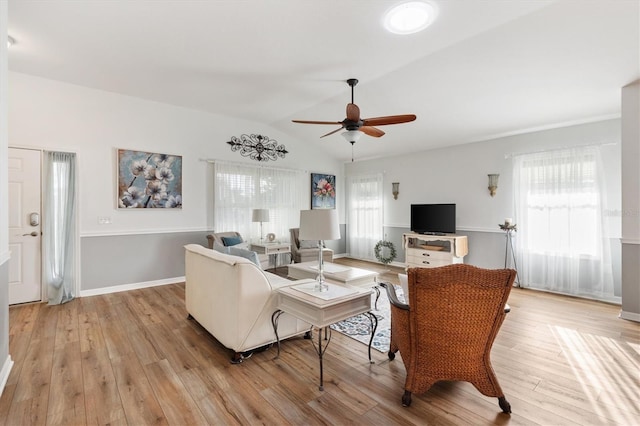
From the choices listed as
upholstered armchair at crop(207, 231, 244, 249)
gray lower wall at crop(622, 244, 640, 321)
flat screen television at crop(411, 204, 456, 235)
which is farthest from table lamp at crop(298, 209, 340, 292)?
flat screen television at crop(411, 204, 456, 235)

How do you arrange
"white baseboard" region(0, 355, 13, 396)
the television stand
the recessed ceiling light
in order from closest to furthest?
"white baseboard" region(0, 355, 13, 396) → the recessed ceiling light → the television stand

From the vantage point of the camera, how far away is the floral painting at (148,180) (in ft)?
15.2

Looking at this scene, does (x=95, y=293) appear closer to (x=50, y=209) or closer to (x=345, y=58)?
(x=50, y=209)

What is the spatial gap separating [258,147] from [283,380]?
15.8 feet

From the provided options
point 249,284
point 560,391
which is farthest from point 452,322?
point 249,284

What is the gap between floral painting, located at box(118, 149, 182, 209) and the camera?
15.2 feet

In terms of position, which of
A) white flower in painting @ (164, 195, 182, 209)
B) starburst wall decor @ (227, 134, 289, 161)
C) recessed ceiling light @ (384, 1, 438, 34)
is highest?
recessed ceiling light @ (384, 1, 438, 34)

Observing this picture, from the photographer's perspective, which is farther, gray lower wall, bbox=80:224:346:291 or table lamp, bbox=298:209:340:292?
gray lower wall, bbox=80:224:346:291

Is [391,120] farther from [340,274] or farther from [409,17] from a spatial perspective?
[340,274]

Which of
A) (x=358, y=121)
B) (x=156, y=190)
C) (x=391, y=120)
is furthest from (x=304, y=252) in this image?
(x=391, y=120)

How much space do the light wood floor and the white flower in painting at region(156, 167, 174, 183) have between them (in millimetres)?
2418

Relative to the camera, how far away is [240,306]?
2430mm

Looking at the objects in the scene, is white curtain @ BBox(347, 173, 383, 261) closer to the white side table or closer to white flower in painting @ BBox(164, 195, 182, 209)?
the white side table

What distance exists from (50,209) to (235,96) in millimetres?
3003
